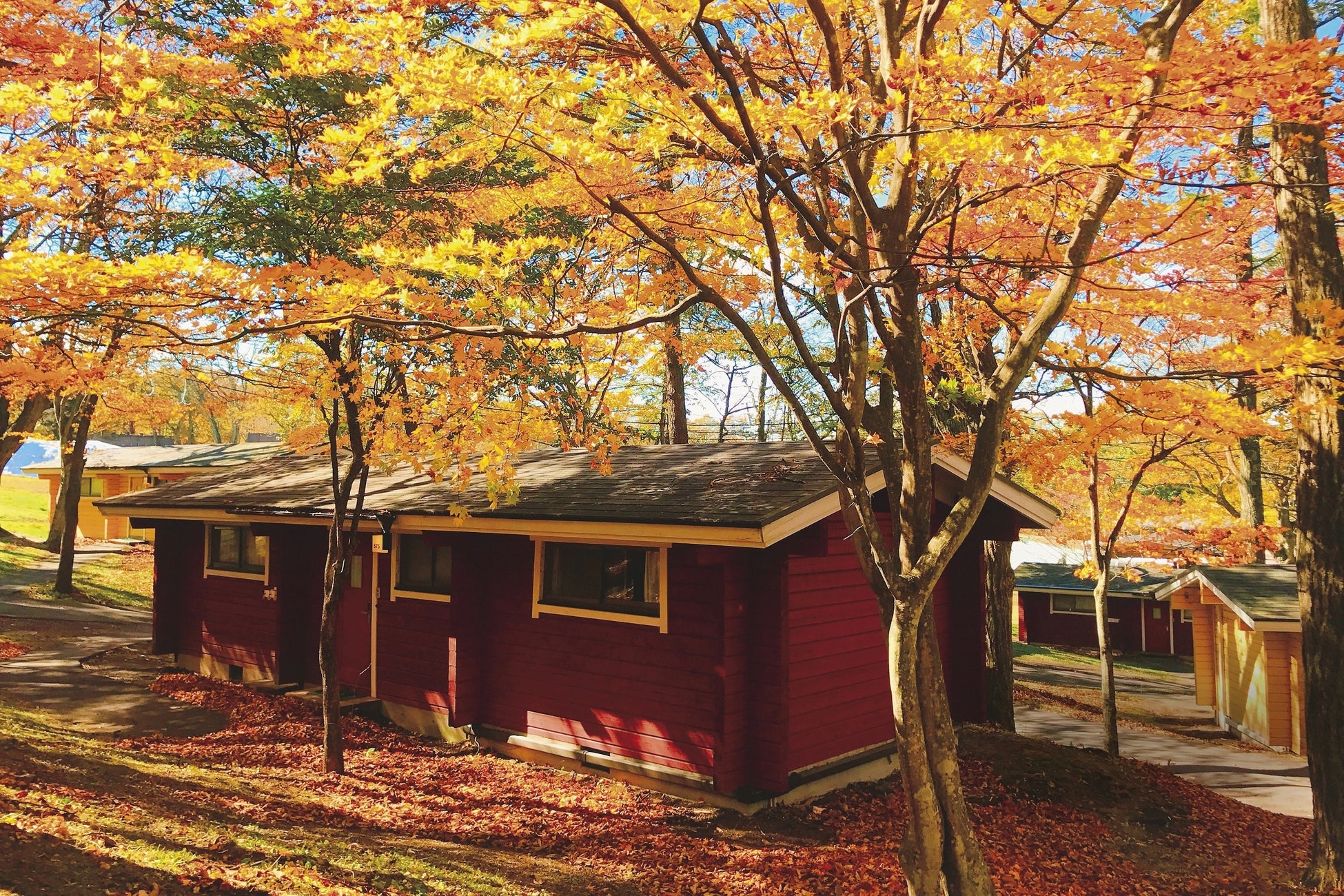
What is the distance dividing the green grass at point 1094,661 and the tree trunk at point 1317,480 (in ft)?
77.1

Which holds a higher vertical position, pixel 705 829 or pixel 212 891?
pixel 212 891

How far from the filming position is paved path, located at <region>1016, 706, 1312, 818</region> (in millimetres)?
11477

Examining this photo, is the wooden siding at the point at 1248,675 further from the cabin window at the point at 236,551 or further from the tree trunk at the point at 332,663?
the cabin window at the point at 236,551

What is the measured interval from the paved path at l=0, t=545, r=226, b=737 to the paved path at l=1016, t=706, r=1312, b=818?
13.3 meters

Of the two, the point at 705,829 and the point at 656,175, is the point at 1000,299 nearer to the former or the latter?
the point at 656,175

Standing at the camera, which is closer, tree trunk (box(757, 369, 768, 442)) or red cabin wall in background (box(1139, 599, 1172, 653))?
tree trunk (box(757, 369, 768, 442))

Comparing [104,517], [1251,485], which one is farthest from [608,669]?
[104,517]

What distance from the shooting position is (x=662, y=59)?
4812mm

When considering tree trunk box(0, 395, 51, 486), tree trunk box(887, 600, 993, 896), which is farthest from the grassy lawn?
tree trunk box(887, 600, 993, 896)

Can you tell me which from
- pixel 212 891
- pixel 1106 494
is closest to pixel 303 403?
pixel 212 891

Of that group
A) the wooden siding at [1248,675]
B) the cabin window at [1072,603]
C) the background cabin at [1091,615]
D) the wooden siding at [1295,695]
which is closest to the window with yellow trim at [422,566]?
the wooden siding at [1248,675]

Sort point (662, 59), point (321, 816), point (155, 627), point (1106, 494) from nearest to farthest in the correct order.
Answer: point (662, 59), point (321, 816), point (155, 627), point (1106, 494)

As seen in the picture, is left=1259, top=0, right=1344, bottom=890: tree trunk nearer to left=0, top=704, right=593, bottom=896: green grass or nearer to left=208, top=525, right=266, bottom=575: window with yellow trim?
left=0, top=704, right=593, bottom=896: green grass

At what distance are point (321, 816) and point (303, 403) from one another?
4600mm
